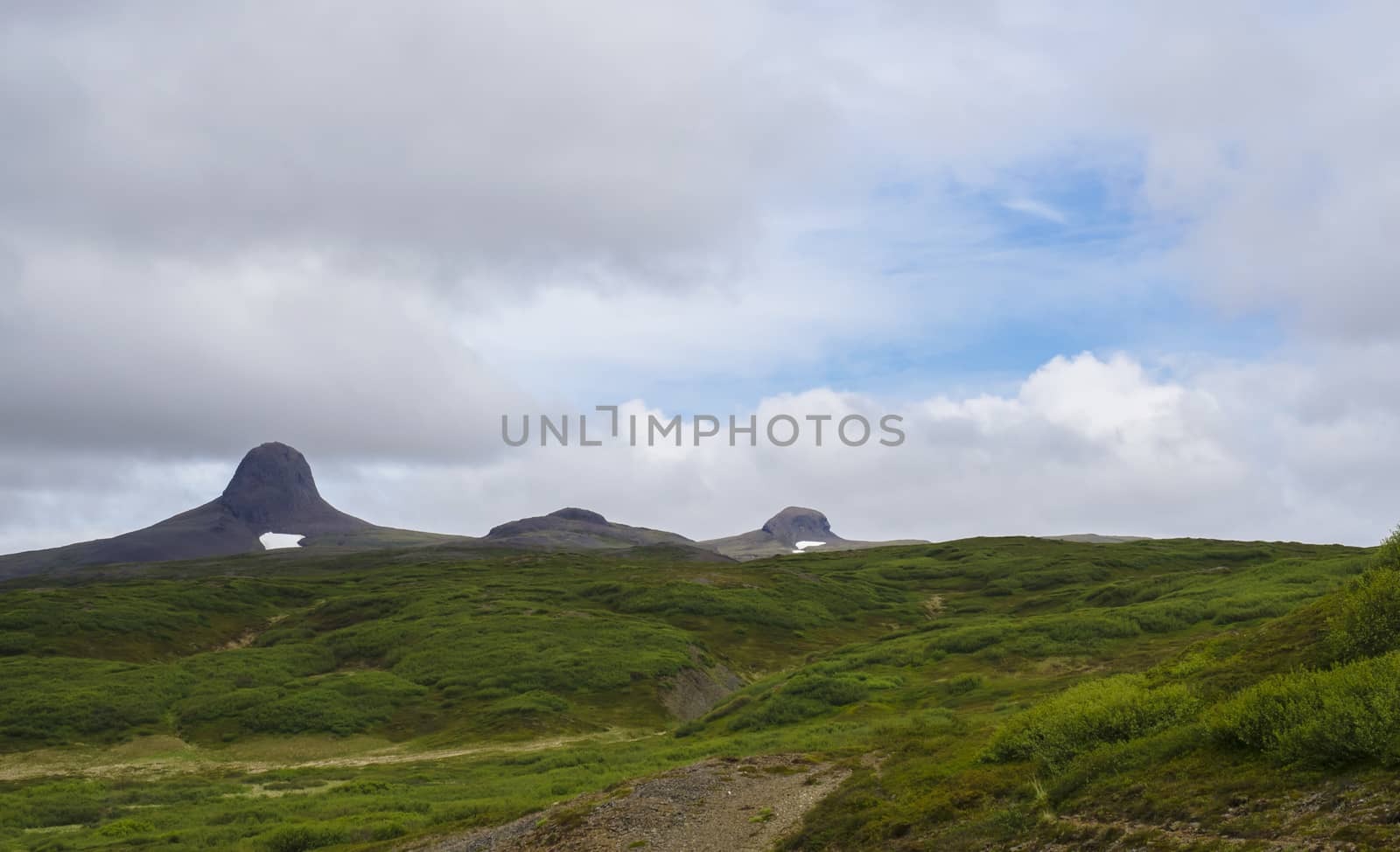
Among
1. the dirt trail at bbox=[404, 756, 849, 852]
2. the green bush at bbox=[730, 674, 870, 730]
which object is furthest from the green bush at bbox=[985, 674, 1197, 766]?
the green bush at bbox=[730, 674, 870, 730]

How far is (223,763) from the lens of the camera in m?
55.0

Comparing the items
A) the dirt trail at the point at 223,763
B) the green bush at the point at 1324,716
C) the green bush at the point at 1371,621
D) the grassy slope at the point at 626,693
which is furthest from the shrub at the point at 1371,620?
the dirt trail at the point at 223,763

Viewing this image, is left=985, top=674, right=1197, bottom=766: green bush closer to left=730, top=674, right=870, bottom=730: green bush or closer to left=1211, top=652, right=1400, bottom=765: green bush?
left=1211, top=652, right=1400, bottom=765: green bush

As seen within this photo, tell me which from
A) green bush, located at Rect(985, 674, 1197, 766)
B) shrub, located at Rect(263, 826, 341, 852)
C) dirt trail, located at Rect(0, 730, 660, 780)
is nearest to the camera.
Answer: green bush, located at Rect(985, 674, 1197, 766)

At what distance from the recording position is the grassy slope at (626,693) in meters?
17.6

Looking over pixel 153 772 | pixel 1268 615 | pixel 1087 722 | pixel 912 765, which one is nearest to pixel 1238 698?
pixel 1087 722

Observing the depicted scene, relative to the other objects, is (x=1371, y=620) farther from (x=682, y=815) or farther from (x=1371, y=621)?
(x=682, y=815)

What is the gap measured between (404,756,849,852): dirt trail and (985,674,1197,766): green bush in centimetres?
579

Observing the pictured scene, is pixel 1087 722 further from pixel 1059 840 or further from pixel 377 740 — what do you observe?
pixel 377 740

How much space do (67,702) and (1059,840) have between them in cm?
7350

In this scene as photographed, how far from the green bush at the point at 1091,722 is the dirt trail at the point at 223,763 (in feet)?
132

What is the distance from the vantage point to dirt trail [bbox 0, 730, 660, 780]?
171ft

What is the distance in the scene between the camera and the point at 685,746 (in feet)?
150

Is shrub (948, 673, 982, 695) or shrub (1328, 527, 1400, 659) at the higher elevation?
shrub (1328, 527, 1400, 659)
